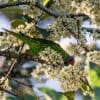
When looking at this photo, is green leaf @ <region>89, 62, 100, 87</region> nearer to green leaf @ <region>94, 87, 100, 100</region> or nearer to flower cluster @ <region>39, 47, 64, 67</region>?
green leaf @ <region>94, 87, 100, 100</region>

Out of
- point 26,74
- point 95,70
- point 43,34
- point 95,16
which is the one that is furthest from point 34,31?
point 26,74

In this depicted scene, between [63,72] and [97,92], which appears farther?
[63,72]

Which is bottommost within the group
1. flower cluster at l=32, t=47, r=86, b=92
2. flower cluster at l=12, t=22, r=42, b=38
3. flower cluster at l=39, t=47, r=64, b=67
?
flower cluster at l=32, t=47, r=86, b=92

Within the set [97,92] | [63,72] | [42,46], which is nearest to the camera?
[97,92]

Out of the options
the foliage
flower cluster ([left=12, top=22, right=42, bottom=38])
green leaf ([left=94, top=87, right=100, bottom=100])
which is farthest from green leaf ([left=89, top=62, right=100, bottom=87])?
flower cluster ([left=12, top=22, right=42, bottom=38])

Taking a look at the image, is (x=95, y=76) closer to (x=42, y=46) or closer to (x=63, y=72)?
(x=63, y=72)

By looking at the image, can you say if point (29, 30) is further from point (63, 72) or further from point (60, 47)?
point (63, 72)

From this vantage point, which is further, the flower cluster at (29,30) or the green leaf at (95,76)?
the flower cluster at (29,30)

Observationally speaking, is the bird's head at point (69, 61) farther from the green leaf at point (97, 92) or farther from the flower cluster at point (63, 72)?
the green leaf at point (97, 92)

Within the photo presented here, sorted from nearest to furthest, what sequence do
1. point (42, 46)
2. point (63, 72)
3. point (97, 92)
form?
point (97, 92), point (63, 72), point (42, 46)

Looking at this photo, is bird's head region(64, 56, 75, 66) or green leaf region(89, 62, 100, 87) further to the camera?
bird's head region(64, 56, 75, 66)

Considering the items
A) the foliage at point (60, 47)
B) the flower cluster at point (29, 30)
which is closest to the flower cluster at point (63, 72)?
the foliage at point (60, 47)

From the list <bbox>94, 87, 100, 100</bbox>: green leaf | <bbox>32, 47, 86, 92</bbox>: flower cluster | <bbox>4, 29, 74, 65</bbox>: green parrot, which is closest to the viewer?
<bbox>94, 87, 100, 100</bbox>: green leaf

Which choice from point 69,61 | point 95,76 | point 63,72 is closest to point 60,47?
point 69,61
